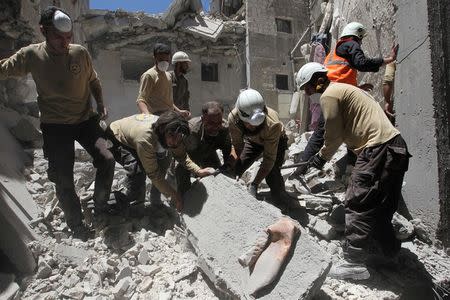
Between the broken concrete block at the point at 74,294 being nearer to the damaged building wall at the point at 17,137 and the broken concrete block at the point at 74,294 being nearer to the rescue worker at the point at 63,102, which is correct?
the damaged building wall at the point at 17,137

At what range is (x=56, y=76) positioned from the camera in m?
→ 3.37

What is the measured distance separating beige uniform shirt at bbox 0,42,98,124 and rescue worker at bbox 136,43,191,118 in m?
0.89

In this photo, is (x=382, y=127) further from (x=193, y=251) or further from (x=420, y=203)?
(x=193, y=251)

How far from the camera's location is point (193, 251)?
336cm

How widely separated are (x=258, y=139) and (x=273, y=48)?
1259 cm

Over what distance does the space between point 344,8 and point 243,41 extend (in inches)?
361

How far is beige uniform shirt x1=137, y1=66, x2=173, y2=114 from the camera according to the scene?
4.40 metres

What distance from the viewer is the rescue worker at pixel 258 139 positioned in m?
3.28

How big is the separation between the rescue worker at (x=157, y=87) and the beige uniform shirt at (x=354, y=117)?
185cm

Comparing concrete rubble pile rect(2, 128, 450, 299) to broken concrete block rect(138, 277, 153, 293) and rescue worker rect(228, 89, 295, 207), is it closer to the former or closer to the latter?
broken concrete block rect(138, 277, 153, 293)

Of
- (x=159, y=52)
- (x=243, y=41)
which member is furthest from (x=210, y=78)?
(x=159, y=52)

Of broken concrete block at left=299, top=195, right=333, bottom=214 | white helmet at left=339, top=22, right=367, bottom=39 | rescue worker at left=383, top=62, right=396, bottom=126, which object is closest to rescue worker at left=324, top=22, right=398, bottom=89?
white helmet at left=339, top=22, right=367, bottom=39

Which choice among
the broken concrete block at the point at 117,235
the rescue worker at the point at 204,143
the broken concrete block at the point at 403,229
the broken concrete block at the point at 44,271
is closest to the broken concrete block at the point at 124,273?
the broken concrete block at the point at 117,235

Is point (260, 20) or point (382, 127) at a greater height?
point (260, 20)
